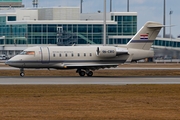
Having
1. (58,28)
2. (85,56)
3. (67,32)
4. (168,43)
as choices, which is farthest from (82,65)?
(168,43)

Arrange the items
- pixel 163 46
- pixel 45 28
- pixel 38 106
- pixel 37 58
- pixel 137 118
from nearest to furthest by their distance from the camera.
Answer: pixel 137 118
pixel 38 106
pixel 37 58
pixel 45 28
pixel 163 46

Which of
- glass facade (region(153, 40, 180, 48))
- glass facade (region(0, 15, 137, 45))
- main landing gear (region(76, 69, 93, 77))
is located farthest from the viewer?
glass facade (region(153, 40, 180, 48))

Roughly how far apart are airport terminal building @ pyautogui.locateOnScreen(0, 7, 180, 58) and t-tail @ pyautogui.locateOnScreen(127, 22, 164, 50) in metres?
58.5

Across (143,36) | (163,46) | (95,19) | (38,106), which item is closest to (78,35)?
(95,19)

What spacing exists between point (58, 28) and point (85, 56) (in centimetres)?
6094

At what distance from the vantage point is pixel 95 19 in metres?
123

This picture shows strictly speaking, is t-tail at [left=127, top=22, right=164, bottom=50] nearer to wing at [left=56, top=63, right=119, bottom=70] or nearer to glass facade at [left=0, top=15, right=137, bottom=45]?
wing at [left=56, top=63, right=119, bottom=70]

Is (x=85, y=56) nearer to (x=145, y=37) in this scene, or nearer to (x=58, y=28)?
(x=145, y=37)

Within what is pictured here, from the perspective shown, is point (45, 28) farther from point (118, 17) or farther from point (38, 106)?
point (38, 106)

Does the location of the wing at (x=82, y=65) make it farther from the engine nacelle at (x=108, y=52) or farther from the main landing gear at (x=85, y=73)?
the engine nacelle at (x=108, y=52)

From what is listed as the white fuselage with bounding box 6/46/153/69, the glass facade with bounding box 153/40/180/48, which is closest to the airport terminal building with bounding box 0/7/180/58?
the glass facade with bounding box 153/40/180/48

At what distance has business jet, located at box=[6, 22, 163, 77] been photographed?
5522 centimetres

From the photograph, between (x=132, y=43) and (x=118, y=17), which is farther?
(x=118, y=17)

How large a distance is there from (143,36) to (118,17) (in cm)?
6647
